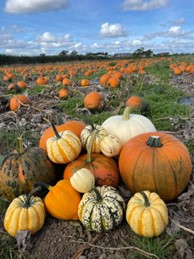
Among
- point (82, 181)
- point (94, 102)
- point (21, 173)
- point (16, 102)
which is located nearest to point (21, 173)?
point (21, 173)

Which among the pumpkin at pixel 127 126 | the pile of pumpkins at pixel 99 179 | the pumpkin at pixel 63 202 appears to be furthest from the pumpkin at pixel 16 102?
the pumpkin at pixel 63 202

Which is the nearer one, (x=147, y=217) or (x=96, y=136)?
(x=147, y=217)

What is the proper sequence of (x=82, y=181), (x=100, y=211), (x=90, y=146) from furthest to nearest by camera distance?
1. (x=90, y=146)
2. (x=82, y=181)
3. (x=100, y=211)

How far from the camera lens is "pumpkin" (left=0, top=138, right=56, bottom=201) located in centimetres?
361

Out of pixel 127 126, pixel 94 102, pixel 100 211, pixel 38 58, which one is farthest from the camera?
pixel 38 58

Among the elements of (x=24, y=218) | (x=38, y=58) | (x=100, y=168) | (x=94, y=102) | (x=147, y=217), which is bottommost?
(x=38, y=58)

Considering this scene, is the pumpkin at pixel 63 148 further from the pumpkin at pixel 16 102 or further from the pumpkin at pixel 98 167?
the pumpkin at pixel 16 102

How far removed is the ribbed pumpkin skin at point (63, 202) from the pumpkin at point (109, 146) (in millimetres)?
534

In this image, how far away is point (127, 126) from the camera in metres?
4.03

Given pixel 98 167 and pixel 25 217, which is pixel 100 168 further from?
pixel 25 217

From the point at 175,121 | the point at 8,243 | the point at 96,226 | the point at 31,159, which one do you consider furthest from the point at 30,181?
the point at 175,121

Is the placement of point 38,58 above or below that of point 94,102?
below

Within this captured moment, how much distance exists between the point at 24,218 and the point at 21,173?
1.95 feet

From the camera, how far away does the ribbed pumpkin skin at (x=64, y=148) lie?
3.55m
